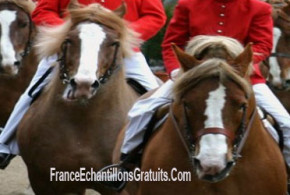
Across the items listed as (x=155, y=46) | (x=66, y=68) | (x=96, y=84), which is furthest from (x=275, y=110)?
(x=155, y=46)

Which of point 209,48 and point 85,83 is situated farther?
point 85,83

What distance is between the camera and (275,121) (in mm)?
5914

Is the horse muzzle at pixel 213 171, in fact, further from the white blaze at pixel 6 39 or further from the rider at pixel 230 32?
the white blaze at pixel 6 39

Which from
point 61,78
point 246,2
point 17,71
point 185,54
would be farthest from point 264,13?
point 17,71

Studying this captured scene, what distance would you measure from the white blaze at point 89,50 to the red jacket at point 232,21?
1.85 ft

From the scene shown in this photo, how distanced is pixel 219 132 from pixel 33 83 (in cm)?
298

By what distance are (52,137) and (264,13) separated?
194 cm

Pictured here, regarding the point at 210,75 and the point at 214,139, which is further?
the point at 210,75

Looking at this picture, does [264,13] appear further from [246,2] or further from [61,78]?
[61,78]

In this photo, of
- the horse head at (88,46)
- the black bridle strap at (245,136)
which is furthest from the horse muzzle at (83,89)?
the black bridle strap at (245,136)

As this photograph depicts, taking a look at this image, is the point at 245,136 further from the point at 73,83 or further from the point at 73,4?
the point at 73,4

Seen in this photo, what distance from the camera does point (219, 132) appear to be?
4.67 m

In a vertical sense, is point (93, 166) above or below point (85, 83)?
below

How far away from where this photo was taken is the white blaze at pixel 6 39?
856 centimetres
